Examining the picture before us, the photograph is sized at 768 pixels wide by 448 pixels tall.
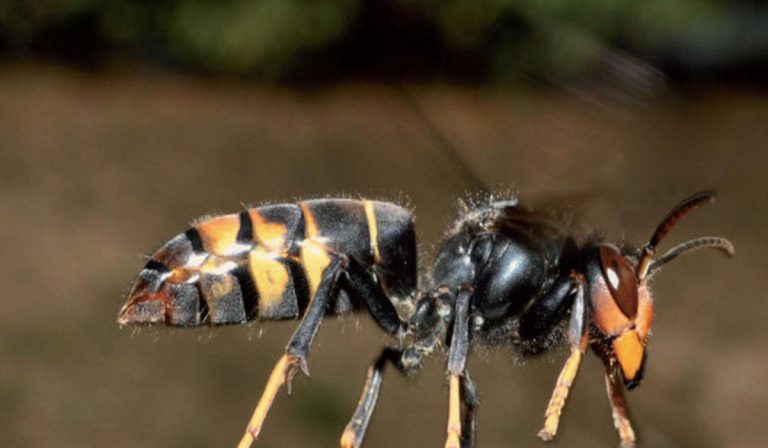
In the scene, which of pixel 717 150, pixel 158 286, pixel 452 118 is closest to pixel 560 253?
pixel 717 150

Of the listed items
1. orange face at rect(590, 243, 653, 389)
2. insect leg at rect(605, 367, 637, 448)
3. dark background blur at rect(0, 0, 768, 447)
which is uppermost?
orange face at rect(590, 243, 653, 389)

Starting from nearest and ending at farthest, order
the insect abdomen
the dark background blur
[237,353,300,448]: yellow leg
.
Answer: [237,353,300,448]: yellow leg, the insect abdomen, the dark background blur

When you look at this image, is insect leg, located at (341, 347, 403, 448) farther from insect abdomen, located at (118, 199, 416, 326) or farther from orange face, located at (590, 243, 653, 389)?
orange face, located at (590, 243, 653, 389)

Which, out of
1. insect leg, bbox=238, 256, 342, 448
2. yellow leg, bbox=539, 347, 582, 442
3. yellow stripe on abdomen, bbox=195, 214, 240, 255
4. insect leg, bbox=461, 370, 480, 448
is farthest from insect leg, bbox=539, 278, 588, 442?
yellow stripe on abdomen, bbox=195, 214, 240, 255

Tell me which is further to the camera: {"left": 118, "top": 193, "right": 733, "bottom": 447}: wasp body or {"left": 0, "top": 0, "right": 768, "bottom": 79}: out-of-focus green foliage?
{"left": 0, "top": 0, "right": 768, "bottom": 79}: out-of-focus green foliage

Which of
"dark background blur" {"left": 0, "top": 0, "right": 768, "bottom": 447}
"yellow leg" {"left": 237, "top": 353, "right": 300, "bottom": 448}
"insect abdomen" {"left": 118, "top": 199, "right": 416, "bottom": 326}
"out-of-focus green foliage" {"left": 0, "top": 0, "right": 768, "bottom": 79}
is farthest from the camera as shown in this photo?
"out-of-focus green foliage" {"left": 0, "top": 0, "right": 768, "bottom": 79}

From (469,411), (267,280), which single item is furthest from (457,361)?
(267,280)

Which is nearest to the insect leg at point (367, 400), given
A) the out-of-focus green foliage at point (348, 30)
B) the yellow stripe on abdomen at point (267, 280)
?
the yellow stripe on abdomen at point (267, 280)
